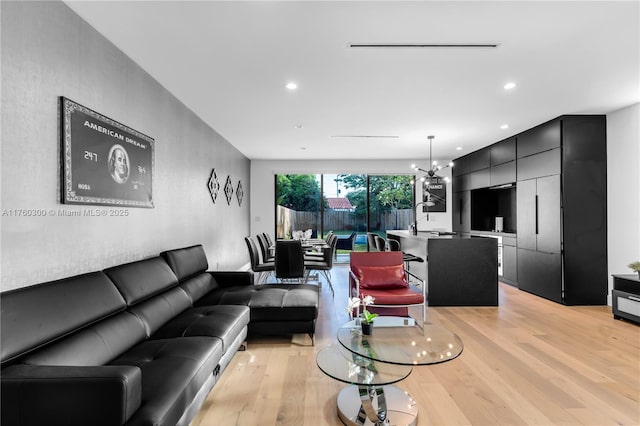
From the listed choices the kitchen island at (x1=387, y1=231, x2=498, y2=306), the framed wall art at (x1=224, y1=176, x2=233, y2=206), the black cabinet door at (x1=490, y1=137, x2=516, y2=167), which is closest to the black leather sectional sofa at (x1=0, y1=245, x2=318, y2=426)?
the kitchen island at (x1=387, y1=231, x2=498, y2=306)

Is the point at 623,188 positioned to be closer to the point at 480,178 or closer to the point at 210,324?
the point at 480,178

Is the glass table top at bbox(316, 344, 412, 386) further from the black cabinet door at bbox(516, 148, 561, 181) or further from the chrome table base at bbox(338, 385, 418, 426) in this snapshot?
the black cabinet door at bbox(516, 148, 561, 181)

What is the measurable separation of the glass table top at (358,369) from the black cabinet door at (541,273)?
4.07 meters

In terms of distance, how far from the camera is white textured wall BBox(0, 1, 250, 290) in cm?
177

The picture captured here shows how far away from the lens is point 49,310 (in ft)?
5.49

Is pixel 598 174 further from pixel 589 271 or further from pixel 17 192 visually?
pixel 17 192

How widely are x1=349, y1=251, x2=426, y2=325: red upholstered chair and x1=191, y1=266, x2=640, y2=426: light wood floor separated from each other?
0.63 m

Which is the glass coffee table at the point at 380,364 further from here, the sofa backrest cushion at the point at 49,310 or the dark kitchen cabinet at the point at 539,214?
the dark kitchen cabinet at the point at 539,214

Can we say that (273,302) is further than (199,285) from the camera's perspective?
No

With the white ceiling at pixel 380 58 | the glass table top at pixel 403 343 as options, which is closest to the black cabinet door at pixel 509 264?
the white ceiling at pixel 380 58

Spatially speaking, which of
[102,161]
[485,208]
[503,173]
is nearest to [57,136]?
[102,161]

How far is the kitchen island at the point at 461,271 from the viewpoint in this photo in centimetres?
462

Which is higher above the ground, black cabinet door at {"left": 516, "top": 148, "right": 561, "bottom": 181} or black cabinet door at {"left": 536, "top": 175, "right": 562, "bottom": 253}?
black cabinet door at {"left": 516, "top": 148, "right": 561, "bottom": 181}

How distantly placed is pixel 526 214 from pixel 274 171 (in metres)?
5.66
